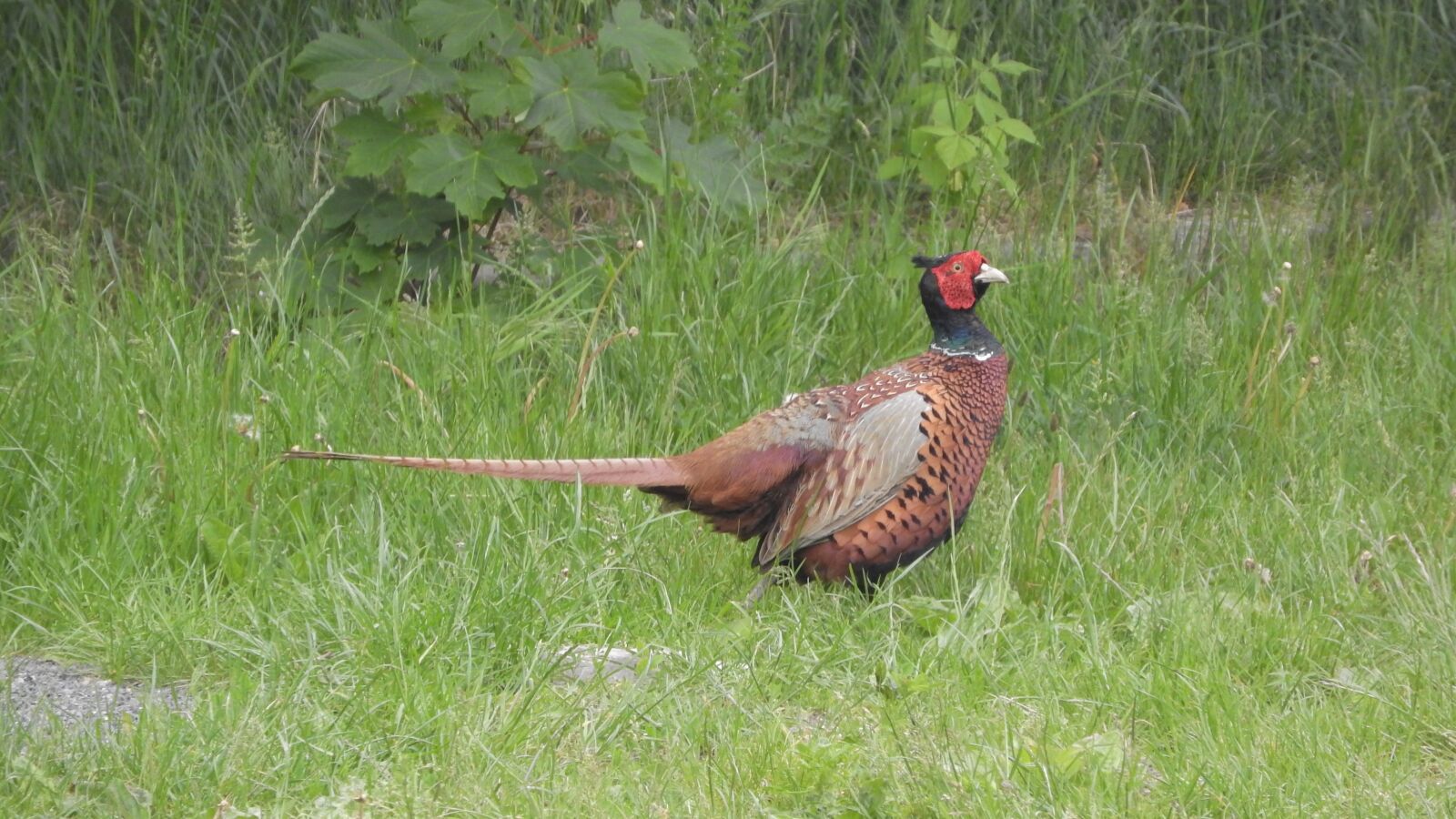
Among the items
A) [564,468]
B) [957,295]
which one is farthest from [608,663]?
[957,295]

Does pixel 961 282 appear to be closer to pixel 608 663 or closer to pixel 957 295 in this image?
pixel 957 295

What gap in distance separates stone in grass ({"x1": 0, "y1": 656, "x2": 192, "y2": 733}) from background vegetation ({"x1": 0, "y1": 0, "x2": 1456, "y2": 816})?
60 millimetres

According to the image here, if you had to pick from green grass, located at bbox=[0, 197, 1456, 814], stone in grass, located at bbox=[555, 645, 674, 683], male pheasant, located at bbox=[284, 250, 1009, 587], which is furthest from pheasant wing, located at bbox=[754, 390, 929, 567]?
stone in grass, located at bbox=[555, 645, 674, 683]

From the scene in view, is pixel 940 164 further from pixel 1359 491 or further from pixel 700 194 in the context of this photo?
pixel 1359 491

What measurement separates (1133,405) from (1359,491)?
0.62 meters

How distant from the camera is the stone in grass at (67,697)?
8.97 ft

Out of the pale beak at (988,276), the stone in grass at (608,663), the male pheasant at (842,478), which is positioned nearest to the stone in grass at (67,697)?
the stone in grass at (608,663)

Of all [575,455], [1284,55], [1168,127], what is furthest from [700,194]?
[1284,55]

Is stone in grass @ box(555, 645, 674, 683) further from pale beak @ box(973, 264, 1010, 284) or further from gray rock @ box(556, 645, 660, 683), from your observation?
pale beak @ box(973, 264, 1010, 284)

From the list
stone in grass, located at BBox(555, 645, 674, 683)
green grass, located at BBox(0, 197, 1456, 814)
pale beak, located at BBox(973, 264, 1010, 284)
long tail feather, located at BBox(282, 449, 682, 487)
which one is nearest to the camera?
green grass, located at BBox(0, 197, 1456, 814)

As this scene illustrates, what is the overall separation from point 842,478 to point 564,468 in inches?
24.0

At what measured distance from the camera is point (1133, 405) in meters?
4.45

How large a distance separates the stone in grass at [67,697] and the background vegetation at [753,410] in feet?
0.20

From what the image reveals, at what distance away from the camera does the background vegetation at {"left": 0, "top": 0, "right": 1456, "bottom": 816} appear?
2768 mm
